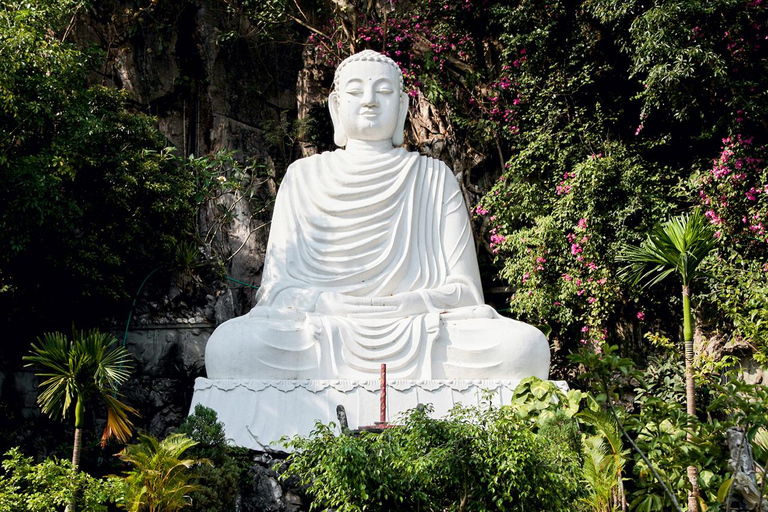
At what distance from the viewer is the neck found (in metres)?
7.93

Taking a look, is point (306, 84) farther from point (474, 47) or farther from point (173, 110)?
point (474, 47)

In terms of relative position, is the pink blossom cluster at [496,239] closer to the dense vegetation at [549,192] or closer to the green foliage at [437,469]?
the dense vegetation at [549,192]

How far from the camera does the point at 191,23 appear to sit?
1162cm

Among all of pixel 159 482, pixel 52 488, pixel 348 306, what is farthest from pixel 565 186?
pixel 52 488

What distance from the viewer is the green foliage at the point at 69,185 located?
7168 mm

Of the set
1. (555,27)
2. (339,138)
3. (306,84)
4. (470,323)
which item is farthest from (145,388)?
(555,27)

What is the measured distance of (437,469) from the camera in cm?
427

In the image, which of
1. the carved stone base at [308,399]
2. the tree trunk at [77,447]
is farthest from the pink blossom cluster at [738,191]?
the tree trunk at [77,447]

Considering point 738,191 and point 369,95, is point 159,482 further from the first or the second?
point 738,191

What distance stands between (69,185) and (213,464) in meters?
4.04

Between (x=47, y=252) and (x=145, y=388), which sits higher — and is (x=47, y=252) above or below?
above

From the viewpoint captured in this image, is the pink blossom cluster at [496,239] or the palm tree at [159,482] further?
the pink blossom cluster at [496,239]

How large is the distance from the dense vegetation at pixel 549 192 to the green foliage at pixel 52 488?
2 centimetres

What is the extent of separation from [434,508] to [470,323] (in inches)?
100.0
